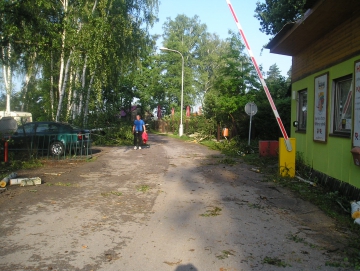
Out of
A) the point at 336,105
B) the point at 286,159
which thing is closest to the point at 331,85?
the point at 336,105

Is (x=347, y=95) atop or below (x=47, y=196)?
atop

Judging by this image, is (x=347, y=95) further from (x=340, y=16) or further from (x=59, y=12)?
(x=59, y=12)

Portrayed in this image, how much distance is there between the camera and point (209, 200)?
7.16m

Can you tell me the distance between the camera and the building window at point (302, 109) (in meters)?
11.1

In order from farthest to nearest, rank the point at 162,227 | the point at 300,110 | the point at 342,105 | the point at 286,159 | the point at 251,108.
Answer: the point at 251,108 < the point at 300,110 < the point at 286,159 < the point at 342,105 < the point at 162,227

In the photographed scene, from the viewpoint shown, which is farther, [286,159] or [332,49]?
[286,159]

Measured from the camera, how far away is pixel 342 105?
26.2 feet

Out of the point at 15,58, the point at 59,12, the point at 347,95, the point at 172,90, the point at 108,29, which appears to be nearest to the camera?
the point at 347,95

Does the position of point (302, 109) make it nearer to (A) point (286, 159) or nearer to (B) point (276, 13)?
(A) point (286, 159)

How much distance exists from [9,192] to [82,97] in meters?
15.9

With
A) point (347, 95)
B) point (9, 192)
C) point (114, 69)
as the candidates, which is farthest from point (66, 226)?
point (114, 69)

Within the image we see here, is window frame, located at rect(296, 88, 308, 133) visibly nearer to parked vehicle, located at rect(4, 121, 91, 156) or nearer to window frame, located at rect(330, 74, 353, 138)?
window frame, located at rect(330, 74, 353, 138)

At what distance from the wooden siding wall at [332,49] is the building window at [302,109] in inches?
23.1

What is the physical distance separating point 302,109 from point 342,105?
3455 mm
